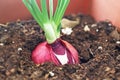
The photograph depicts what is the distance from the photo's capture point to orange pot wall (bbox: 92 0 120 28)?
3.91 feet

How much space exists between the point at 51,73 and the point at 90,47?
0.79 feet

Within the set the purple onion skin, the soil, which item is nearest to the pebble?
the soil

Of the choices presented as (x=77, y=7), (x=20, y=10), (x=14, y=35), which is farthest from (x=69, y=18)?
(x=14, y=35)

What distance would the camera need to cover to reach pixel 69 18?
1.37m

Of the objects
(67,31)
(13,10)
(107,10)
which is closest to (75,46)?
(67,31)

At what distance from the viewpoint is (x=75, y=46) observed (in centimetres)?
108

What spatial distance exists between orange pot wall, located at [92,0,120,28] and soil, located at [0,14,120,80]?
1.2 inches

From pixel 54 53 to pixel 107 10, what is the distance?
15.8 inches

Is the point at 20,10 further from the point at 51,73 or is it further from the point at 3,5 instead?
the point at 51,73

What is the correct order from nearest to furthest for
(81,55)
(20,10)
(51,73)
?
(51,73) < (81,55) < (20,10)

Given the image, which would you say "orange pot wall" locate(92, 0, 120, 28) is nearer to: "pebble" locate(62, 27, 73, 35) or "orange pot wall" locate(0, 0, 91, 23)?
"orange pot wall" locate(0, 0, 91, 23)

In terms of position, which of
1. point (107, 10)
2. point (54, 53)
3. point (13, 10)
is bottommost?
point (54, 53)

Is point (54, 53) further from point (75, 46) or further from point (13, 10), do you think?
point (13, 10)

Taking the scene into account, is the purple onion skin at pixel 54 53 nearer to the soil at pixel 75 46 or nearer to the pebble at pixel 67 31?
the soil at pixel 75 46
